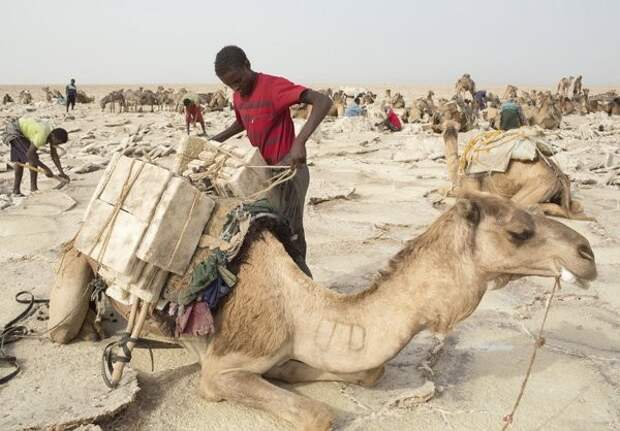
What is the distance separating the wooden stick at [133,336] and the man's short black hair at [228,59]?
4.90 feet

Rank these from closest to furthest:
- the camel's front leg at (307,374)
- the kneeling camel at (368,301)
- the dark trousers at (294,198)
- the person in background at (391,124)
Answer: the kneeling camel at (368,301), the camel's front leg at (307,374), the dark trousers at (294,198), the person in background at (391,124)

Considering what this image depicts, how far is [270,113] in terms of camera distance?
3.75 metres

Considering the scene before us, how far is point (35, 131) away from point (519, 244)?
28.3ft

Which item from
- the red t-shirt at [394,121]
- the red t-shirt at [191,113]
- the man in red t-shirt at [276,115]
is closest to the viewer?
the man in red t-shirt at [276,115]

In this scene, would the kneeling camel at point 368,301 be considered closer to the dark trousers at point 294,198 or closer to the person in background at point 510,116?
the dark trousers at point 294,198

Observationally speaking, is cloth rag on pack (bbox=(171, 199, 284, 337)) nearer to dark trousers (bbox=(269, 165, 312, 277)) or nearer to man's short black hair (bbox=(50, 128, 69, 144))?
dark trousers (bbox=(269, 165, 312, 277))

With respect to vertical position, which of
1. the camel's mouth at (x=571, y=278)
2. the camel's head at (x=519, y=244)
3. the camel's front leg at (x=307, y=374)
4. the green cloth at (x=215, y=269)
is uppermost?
the camel's head at (x=519, y=244)

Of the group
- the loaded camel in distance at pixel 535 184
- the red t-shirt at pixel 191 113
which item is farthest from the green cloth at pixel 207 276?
the red t-shirt at pixel 191 113

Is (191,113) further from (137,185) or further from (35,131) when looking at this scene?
(137,185)

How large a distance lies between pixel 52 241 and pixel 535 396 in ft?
16.4

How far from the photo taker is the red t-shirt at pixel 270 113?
12.1ft

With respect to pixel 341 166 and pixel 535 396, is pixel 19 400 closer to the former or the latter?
pixel 535 396

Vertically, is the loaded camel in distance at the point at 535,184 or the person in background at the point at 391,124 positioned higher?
the loaded camel in distance at the point at 535,184

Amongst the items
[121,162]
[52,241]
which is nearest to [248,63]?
[121,162]
